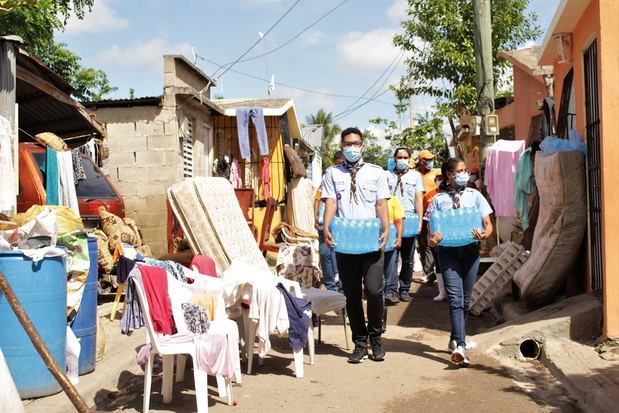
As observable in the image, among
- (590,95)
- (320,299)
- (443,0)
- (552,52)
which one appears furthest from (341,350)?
(443,0)

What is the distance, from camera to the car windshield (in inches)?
423

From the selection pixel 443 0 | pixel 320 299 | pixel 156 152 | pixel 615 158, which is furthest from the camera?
pixel 443 0

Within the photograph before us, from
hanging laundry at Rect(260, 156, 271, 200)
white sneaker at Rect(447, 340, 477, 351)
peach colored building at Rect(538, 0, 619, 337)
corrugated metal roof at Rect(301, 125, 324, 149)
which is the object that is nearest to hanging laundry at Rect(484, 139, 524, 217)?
peach colored building at Rect(538, 0, 619, 337)

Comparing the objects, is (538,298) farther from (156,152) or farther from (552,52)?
(156,152)

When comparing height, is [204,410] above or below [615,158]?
below

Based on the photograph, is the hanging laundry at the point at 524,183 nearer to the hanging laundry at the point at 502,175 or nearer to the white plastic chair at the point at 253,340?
the hanging laundry at the point at 502,175

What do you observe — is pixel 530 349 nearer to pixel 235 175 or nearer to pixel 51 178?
pixel 51 178

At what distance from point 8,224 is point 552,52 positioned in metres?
7.56

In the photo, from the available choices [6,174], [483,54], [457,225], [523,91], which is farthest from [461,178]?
[523,91]

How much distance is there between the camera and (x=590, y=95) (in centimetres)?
772

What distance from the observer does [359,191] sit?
6.75 metres

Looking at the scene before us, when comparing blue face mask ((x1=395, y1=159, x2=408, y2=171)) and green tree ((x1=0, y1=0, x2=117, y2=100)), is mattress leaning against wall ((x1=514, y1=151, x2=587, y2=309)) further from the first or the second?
green tree ((x1=0, y1=0, x2=117, y2=100))

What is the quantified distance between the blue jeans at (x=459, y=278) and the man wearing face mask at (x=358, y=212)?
2.09 ft

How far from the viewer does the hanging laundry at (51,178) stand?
31.8 feet
